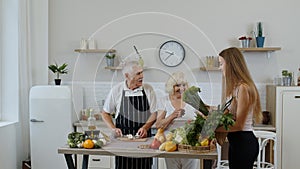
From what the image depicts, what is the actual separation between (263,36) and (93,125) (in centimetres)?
293

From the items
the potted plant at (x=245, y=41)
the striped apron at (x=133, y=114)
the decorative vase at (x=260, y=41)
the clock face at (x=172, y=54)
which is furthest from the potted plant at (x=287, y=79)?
the striped apron at (x=133, y=114)

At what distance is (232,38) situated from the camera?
16.5 ft

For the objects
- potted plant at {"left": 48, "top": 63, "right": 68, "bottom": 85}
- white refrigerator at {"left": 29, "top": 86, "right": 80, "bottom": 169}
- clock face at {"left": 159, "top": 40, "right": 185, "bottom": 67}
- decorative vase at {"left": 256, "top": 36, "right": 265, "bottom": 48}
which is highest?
decorative vase at {"left": 256, "top": 36, "right": 265, "bottom": 48}

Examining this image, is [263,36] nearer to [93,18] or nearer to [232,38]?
[232,38]

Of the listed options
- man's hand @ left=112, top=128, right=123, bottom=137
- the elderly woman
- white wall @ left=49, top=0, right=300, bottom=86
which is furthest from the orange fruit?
white wall @ left=49, top=0, right=300, bottom=86

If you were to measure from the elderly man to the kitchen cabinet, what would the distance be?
2342mm

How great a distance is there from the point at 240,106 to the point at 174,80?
650 mm

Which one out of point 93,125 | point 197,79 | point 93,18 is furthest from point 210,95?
point 93,18

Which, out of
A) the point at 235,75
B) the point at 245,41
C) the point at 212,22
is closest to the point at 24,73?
the point at 212,22

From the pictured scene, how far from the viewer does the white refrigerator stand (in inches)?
181

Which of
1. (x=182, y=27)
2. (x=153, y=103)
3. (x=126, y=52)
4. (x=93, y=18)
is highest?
(x=93, y=18)

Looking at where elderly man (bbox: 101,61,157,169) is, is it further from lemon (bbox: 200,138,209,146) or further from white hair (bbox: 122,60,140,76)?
lemon (bbox: 200,138,209,146)

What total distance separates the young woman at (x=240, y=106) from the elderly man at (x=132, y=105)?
71 centimetres

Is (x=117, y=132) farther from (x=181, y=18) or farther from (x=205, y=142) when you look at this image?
(x=181, y=18)
